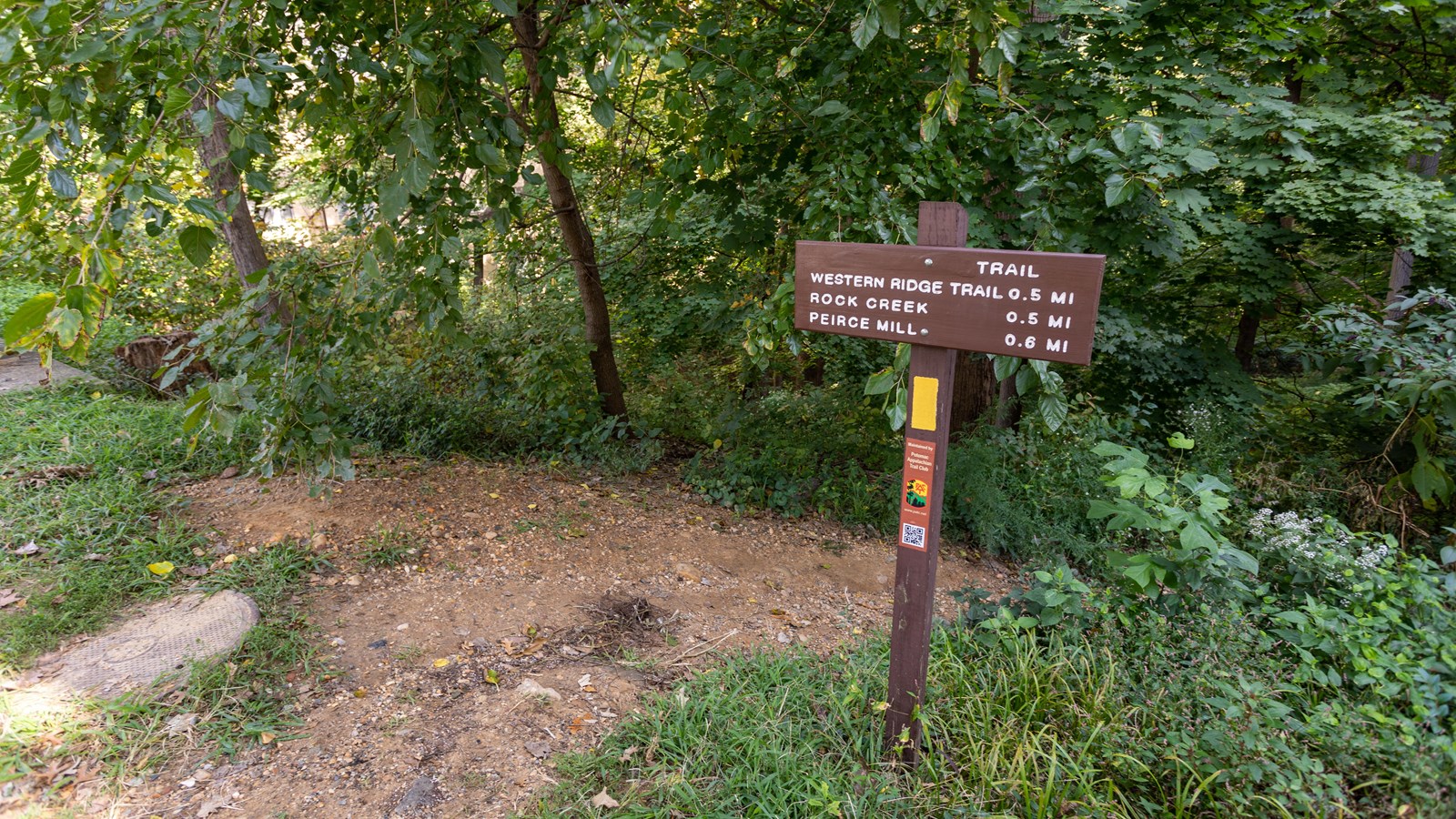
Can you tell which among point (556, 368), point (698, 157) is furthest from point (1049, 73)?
point (556, 368)

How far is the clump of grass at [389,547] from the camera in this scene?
4.11 m

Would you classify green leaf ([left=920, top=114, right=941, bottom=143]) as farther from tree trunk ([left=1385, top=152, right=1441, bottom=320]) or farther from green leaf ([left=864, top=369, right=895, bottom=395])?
tree trunk ([left=1385, top=152, right=1441, bottom=320])

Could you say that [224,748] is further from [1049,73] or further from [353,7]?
[1049,73]

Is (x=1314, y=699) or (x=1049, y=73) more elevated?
(x=1049, y=73)

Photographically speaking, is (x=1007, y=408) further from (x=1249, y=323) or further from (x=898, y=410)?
(x=898, y=410)

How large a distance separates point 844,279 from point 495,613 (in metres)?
2.47

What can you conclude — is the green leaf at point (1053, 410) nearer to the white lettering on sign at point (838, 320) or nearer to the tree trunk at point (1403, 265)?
the white lettering on sign at point (838, 320)

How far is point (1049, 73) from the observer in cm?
441

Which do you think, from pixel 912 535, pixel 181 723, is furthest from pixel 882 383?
pixel 181 723

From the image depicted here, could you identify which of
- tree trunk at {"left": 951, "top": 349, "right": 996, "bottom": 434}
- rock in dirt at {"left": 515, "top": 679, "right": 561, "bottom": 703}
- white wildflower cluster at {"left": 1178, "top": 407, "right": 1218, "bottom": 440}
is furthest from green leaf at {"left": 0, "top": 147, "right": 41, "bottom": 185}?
white wildflower cluster at {"left": 1178, "top": 407, "right": 1218, "bottom": 440}

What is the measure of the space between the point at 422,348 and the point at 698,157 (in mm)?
4019

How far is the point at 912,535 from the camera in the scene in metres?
2.58

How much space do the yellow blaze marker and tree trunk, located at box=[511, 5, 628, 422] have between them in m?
3.36

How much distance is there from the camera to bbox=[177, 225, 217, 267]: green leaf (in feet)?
7.13
